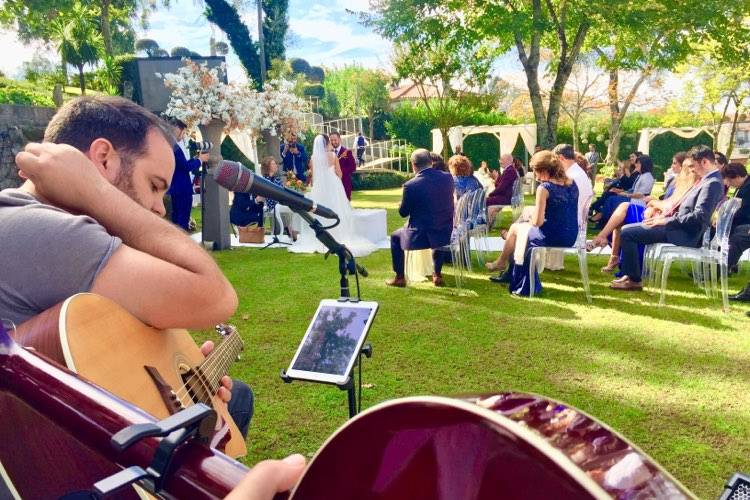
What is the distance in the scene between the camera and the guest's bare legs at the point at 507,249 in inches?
280

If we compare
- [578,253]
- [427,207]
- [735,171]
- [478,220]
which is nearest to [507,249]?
[578,253]

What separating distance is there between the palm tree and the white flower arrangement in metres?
20.1

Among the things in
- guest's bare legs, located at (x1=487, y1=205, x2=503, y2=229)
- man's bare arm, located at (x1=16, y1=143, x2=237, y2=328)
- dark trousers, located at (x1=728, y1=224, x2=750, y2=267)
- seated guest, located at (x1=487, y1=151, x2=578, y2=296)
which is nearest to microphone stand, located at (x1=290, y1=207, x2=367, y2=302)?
man's bare arm, located at (x1=16, y1=143, x2=237, y2=328)

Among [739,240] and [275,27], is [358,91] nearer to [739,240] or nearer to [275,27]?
[275,27]

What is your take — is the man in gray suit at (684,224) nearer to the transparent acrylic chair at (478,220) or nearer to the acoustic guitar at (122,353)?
the transparent acrylic chair at (478,220)

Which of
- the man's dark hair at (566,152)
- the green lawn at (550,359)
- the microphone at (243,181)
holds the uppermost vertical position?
the man's dark hair at (566,152)

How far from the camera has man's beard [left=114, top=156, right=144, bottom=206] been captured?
1.54m

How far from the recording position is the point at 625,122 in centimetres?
3253

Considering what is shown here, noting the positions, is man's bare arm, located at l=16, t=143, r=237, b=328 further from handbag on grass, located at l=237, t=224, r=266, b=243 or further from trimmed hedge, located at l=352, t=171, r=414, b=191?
trimmed hedge, located at l=352, t=171, r=414, b=191

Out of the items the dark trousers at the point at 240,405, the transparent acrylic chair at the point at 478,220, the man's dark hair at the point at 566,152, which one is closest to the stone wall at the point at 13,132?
the transparent acrylic chair at the point at 478,220

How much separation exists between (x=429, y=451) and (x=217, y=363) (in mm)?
1494

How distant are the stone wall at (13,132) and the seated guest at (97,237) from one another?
1427 cm

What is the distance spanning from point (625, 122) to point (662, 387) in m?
33.0

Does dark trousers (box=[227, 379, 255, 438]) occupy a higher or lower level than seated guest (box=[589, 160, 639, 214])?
lower
